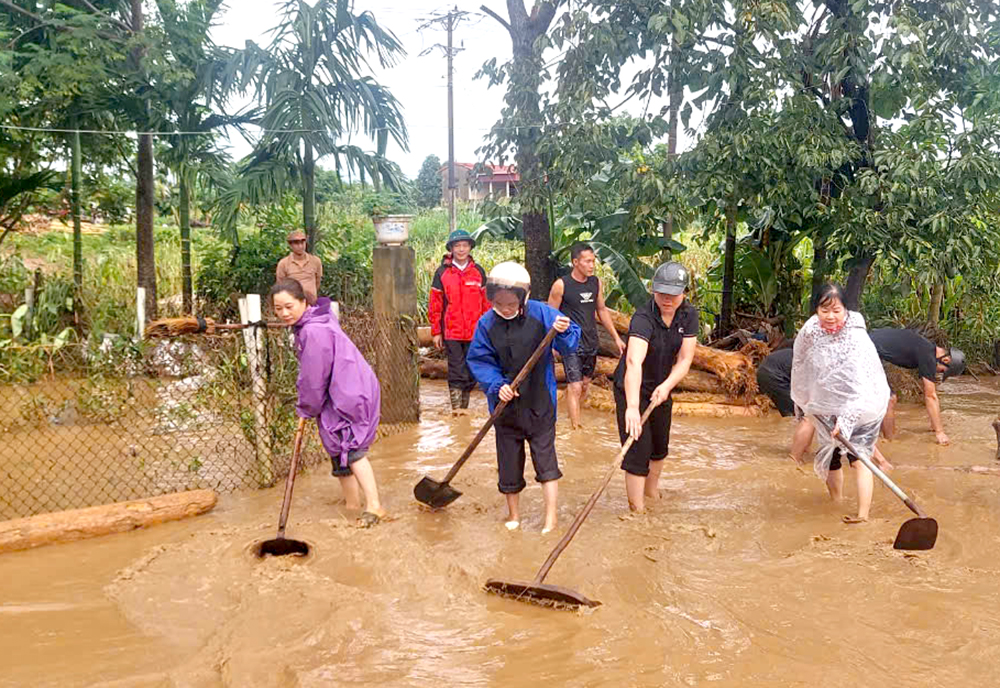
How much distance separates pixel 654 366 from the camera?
539cm

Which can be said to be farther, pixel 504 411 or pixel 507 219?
pixel 507 219

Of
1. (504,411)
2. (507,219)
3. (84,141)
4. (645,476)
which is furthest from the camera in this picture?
(84,141)

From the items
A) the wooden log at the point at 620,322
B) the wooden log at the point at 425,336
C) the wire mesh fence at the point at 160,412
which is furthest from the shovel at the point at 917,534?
the wooden log at the point at 425,336

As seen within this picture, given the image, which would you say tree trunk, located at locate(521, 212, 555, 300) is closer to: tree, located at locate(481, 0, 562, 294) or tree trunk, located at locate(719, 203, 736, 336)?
tree, located at locate(481, 0, 562, 294)

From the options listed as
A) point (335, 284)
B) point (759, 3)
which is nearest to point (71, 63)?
point (335, 284)

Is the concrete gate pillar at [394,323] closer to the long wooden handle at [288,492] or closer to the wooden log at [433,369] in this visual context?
the long wooden handle at [288,492]

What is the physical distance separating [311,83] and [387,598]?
896 centimetres

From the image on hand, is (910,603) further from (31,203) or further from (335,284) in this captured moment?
(31,203)

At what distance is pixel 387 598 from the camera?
4.27 metres

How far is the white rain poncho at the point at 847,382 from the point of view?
5223 mm

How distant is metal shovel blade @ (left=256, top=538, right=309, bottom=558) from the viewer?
4.71m

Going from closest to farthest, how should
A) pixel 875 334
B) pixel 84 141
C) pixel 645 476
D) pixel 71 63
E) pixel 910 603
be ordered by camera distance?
pixel 910 603 < pixel 645 476 < pixel 875 334 < pixel 71 63 < pixel 84 141

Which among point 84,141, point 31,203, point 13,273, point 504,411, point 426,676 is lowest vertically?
point 426,676

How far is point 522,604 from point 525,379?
1349 millimetres
